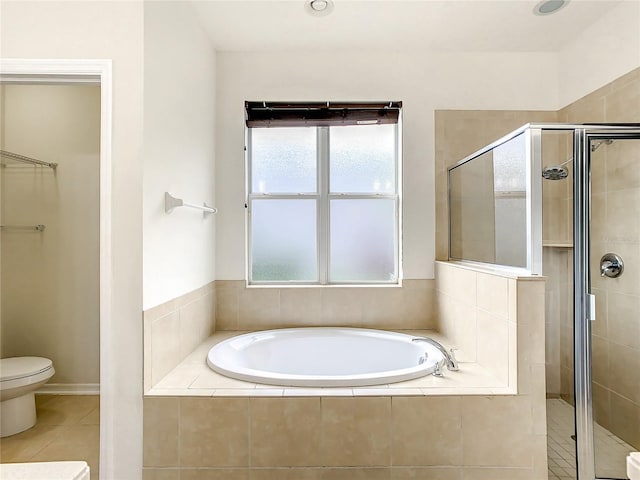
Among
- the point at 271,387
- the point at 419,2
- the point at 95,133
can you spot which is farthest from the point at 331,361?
the point at 95,133

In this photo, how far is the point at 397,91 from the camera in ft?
8.93

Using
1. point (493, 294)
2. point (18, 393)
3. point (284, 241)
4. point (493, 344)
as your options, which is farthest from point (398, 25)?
point (18, 393)

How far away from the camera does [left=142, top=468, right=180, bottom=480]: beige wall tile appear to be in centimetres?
157

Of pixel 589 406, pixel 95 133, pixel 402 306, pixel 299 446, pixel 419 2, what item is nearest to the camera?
pixel 299 446

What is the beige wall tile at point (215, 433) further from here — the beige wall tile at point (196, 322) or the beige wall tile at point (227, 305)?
the beige wall tile at point (227, 305)

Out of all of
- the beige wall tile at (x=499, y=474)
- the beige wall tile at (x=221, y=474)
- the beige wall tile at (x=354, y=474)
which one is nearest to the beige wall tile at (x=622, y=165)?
the beige wall tile at (x=499, y=474)

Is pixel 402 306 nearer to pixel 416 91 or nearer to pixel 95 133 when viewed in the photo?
pixel 416 91

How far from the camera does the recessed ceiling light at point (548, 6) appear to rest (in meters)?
2.11

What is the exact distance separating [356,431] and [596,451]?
107 cm

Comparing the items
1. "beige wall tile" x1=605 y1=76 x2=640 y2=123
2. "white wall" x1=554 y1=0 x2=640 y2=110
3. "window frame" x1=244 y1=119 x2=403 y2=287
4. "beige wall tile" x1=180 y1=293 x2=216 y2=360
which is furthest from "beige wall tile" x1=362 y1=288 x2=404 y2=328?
"white wall" x1=554 y1=0 x2=640 y2=110

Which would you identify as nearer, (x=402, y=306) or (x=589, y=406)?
(x=589, y=406)

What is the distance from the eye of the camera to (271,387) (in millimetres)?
1656

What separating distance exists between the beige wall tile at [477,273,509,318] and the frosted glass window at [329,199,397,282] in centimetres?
90

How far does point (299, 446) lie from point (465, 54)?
2.71m
